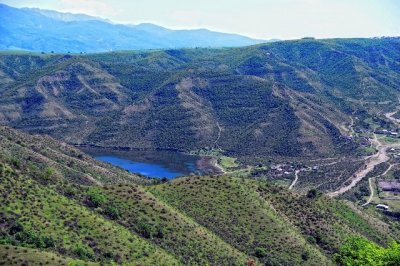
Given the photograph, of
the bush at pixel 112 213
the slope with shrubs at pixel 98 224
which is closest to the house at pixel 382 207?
the slope with shrubs at pixel 98 224

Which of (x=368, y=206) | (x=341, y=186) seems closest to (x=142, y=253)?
(x=368, y=206)

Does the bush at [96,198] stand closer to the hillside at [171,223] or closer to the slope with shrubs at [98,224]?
the slope with shrubs at [98,224]

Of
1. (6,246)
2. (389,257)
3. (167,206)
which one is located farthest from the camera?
(167,206)

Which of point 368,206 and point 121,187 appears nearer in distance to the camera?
point 121,187

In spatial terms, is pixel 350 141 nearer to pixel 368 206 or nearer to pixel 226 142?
pixel 226 142

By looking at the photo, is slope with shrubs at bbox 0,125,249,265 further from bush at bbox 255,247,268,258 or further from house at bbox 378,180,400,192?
house at bbox 378,180,400,192

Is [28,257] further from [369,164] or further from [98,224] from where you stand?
[369,164]

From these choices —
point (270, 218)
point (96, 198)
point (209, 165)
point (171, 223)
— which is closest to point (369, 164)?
point (209, 165)
